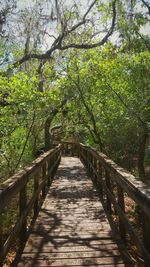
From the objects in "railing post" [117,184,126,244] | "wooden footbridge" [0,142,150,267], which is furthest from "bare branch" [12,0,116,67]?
"railing post" [117,184,126,244]

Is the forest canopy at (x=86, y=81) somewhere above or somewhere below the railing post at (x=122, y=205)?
above

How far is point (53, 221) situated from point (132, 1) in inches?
339

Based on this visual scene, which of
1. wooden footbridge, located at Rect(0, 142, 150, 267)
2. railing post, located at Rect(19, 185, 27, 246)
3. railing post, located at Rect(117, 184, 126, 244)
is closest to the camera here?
wooden footbridge, located at Rect(0, 142, 150, 267)

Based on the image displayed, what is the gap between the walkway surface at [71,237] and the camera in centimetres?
424

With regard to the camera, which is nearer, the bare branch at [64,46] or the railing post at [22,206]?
the railing post at [22,206]

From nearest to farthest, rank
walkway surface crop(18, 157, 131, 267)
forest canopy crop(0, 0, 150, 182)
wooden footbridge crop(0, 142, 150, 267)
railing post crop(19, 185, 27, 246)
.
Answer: wooden footbridge crop(0, 142, 150, 267) < walkway surface crop(18, 157, 131, 267) < railing post crop(19, 185, 27, 246) < forest canopy crop(0, 0, 150, 182)

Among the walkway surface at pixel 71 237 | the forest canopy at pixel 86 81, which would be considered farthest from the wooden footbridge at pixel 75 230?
the forest canopy at pixel 86 81

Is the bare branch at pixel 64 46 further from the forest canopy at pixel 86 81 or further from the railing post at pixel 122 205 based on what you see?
the railing post at pixel 122 205

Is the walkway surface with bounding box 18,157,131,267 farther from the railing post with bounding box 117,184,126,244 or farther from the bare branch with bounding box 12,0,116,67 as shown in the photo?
the bare branch with bounding box 12,0,116,67

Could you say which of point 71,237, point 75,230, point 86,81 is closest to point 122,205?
point 71,237

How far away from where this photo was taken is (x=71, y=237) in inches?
203

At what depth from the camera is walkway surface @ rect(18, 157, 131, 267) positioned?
4242 mm

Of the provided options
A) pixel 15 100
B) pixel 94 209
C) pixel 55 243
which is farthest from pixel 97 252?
pixel 15 100

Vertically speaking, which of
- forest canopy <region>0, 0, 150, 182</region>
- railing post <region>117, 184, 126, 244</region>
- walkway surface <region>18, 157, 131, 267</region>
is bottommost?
walkway surface <region>18, 157, 131, 267</region>
